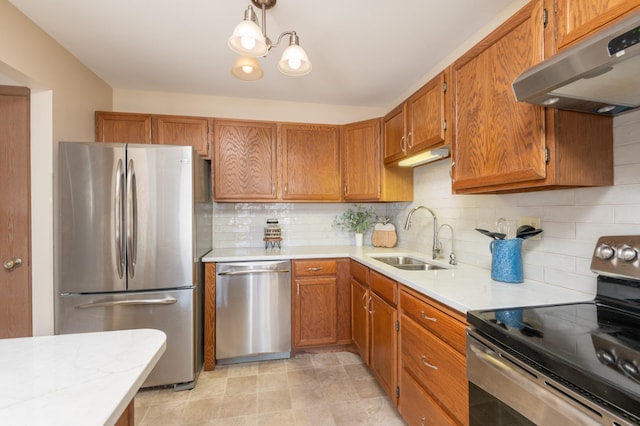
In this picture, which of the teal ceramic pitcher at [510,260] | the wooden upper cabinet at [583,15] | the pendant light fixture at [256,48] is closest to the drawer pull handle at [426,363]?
the teal ceramic pitcher at [510,260]

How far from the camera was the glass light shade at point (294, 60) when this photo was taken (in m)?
1.42

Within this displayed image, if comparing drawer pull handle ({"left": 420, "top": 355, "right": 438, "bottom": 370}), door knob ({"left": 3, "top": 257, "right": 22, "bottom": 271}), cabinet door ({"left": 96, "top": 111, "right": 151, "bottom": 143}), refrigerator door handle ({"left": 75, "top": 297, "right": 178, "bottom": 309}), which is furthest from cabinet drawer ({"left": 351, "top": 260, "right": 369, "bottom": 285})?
door knob ({"left": 3, "top": 257, "right": 22, "bottom": 271})

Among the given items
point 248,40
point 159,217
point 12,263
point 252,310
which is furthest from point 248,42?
point 12,263

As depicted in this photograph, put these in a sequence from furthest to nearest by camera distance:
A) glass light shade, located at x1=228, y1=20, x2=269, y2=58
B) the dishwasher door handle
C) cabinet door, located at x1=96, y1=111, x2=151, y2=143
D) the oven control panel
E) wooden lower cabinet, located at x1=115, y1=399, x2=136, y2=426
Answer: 1. cabinet door, located at x1=96, y1=111, x2=151, y2=143
2. the dishwasher door handle
3. glass light shade, located at x1=228, y1=20, x2=269, y2=58
4. the oven control panel
5. wooden lower cabinet, located at x1=115, y1=399, x2=136, y2=426

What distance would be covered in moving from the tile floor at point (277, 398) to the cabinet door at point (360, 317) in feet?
0.65

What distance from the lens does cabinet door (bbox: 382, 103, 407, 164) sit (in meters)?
2.25

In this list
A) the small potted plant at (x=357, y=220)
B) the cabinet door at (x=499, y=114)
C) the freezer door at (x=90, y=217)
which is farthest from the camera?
the small potted plant at (x=357, y=220)

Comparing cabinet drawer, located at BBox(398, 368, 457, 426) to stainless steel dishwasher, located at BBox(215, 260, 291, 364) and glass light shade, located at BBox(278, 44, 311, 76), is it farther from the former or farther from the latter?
glass light shade, located at BBox(278, 44, 311, 76)

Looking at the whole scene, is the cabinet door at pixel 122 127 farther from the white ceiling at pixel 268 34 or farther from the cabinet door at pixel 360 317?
the cabinet door at pixel 360 317

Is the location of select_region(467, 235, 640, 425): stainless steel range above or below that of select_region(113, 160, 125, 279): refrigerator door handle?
below

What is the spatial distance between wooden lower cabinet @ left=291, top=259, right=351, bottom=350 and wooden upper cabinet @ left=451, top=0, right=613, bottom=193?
1.40 metres

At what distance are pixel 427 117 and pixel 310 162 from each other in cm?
123

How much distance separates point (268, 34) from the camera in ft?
6.19

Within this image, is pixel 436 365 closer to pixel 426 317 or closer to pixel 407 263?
pixel 426 317
